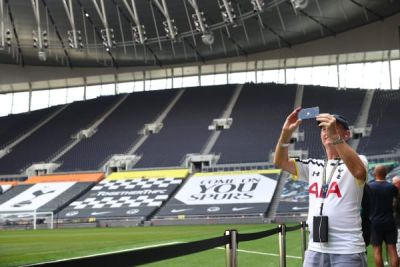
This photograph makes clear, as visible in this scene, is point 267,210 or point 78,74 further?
point 78,74

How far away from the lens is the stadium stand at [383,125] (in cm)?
3469

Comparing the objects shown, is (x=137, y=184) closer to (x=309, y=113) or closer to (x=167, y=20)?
(x=167, y=20)

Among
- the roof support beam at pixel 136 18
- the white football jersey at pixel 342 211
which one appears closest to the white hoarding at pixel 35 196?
the roof support beam at pixel 136 18

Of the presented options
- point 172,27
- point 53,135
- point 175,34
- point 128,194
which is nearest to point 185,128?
point 128,194

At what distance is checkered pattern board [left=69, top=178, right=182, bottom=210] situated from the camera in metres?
32.5

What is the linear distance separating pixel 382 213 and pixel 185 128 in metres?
37.7

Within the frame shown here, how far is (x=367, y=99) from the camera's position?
1708 inches

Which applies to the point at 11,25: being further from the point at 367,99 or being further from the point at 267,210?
the point at 367,99

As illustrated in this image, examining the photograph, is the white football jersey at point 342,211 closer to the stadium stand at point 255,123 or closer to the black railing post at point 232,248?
the black railing post at point 232,248

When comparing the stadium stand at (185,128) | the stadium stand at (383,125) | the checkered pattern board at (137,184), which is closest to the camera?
the stadium stand at (383,125)

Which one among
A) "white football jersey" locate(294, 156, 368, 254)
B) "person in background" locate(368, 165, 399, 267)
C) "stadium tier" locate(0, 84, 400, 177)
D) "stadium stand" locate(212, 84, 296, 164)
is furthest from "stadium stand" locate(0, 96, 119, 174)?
"white football jersey" locate(294, 156, 368, 254)

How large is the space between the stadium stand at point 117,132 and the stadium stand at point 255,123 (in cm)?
813

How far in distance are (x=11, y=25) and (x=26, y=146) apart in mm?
11285

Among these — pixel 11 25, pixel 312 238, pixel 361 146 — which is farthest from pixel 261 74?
pixel 312 238
